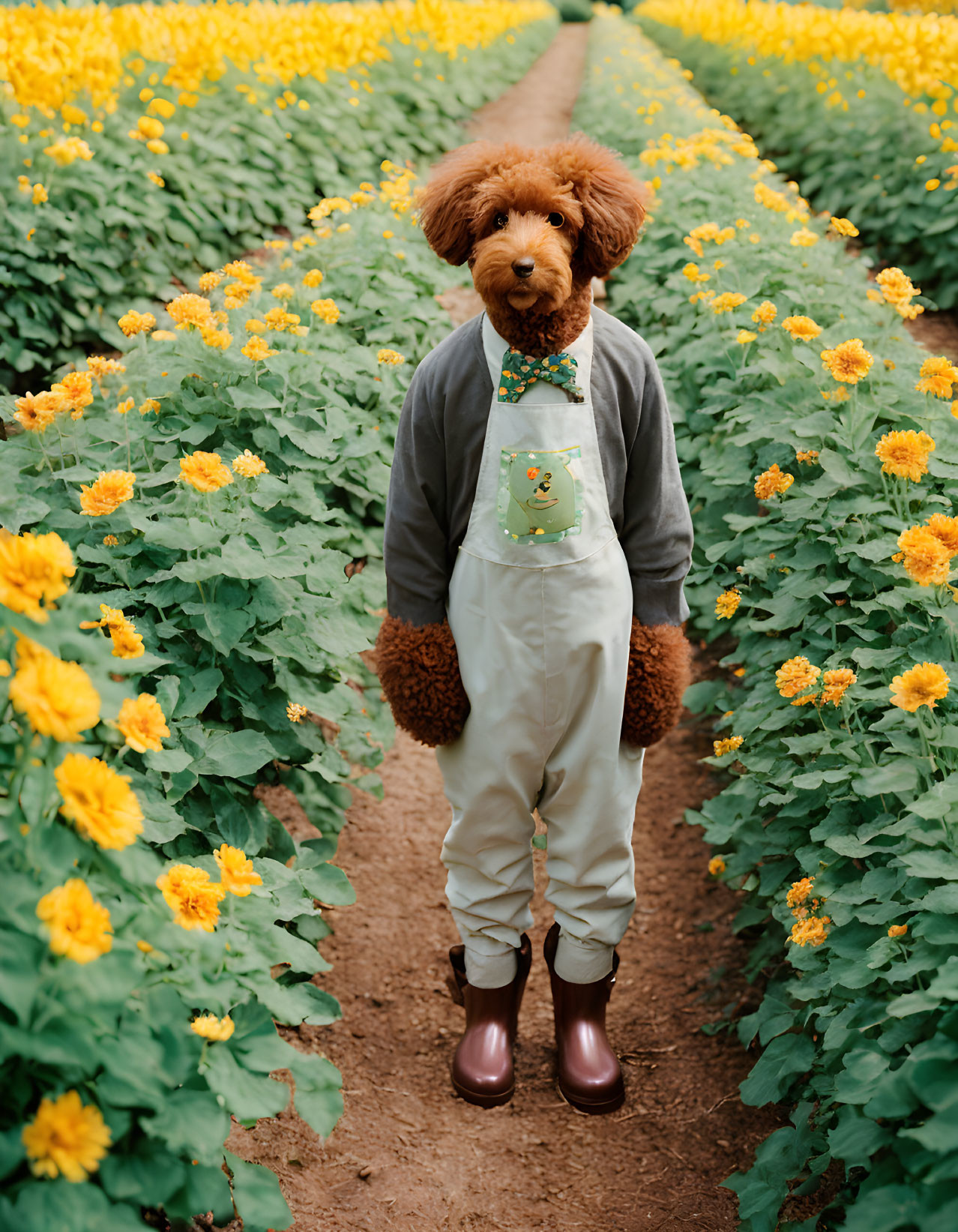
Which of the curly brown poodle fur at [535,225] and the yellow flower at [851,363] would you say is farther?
the yellow flower at [851,363]

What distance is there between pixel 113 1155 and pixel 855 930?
1.14 metres

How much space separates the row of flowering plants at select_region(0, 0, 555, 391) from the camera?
439cm

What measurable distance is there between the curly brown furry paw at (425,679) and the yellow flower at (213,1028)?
723 millimetres

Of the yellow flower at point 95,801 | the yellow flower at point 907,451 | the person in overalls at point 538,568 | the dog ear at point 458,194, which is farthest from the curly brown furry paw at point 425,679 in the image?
the yellow flower at point 907,451

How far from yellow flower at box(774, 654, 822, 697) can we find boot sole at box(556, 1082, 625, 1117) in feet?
3.05

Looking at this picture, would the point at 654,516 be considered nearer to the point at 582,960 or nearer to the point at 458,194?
the point at 458,194

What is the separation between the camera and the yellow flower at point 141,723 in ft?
3.82

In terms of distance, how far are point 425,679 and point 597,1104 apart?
989 millimetres

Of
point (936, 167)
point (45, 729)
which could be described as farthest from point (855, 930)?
point (936, 167)

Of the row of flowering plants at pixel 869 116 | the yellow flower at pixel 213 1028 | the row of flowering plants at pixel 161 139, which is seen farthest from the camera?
the row of flowering plants at pixel 869 116

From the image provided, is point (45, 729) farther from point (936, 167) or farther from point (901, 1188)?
point (936, 167)

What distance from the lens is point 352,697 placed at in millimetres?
2166

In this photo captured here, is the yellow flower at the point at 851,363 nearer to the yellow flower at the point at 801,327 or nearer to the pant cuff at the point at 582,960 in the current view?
the yellow flower at the point at 801,327

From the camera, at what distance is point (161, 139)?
17.5 ft
